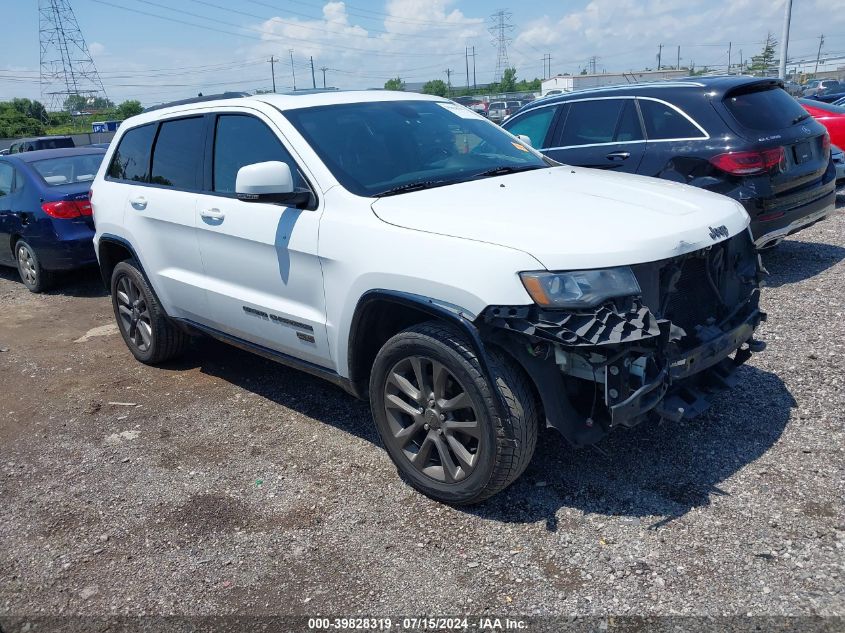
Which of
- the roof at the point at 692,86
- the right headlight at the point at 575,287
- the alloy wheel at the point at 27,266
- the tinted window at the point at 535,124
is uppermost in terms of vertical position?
the roof at the point at 692,86

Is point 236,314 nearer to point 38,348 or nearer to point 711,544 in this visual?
point 711,544

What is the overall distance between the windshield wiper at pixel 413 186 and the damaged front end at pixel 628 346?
1.01 m

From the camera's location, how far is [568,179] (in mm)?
4051

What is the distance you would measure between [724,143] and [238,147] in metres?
4.06

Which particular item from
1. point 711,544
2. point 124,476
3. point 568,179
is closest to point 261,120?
point 568,179

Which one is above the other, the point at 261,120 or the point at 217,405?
the point at 261,120

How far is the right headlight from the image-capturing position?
292 cm

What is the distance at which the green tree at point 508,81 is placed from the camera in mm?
85625

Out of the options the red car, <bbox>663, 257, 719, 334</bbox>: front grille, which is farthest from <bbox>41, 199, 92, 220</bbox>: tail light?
the red car

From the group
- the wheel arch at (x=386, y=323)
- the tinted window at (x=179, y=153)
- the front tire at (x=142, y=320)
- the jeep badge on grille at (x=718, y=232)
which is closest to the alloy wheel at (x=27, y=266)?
the front tire at (x=142, y=320)

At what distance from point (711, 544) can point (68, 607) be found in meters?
2.73

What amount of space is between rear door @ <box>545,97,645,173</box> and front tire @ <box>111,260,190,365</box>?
4.09 metres

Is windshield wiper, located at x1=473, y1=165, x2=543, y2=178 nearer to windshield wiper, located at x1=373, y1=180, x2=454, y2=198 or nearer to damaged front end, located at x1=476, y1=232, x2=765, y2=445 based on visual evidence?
windshield wiper, located at x1=373, y1=180, x2=454, y2=198

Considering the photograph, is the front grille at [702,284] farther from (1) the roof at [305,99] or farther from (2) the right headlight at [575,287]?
(1) the roof at [305,99]
